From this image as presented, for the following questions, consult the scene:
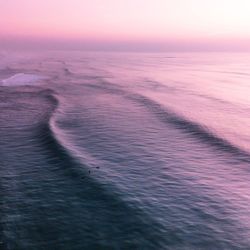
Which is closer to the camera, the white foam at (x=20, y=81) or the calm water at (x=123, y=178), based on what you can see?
the calm water at (x=123, y=178)

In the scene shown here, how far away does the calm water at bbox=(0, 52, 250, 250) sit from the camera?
1789 cm

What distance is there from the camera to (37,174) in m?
25.0

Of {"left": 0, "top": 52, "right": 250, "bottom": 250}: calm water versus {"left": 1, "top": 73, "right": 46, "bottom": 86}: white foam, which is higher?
{"left": 1, "top": 73, "right": 46, "bottom": 86}: white foam

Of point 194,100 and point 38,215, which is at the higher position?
point 194,100

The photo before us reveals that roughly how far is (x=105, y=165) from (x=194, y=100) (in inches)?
1341

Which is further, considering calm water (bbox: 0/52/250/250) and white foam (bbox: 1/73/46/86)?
white foam (bbox: 1/73/46/86)

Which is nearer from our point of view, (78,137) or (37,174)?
(37,174)

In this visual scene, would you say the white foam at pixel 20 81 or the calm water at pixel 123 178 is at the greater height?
the white foam at pixel 20 81

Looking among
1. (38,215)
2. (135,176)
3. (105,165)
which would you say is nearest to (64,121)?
(105,165)

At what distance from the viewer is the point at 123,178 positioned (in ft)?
81.9

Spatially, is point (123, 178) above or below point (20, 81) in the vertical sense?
below

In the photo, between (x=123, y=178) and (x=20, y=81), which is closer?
(x=123, y=178)

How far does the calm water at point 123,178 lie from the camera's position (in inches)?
704

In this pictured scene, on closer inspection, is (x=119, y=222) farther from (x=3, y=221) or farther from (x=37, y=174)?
(x=37, y=174)
